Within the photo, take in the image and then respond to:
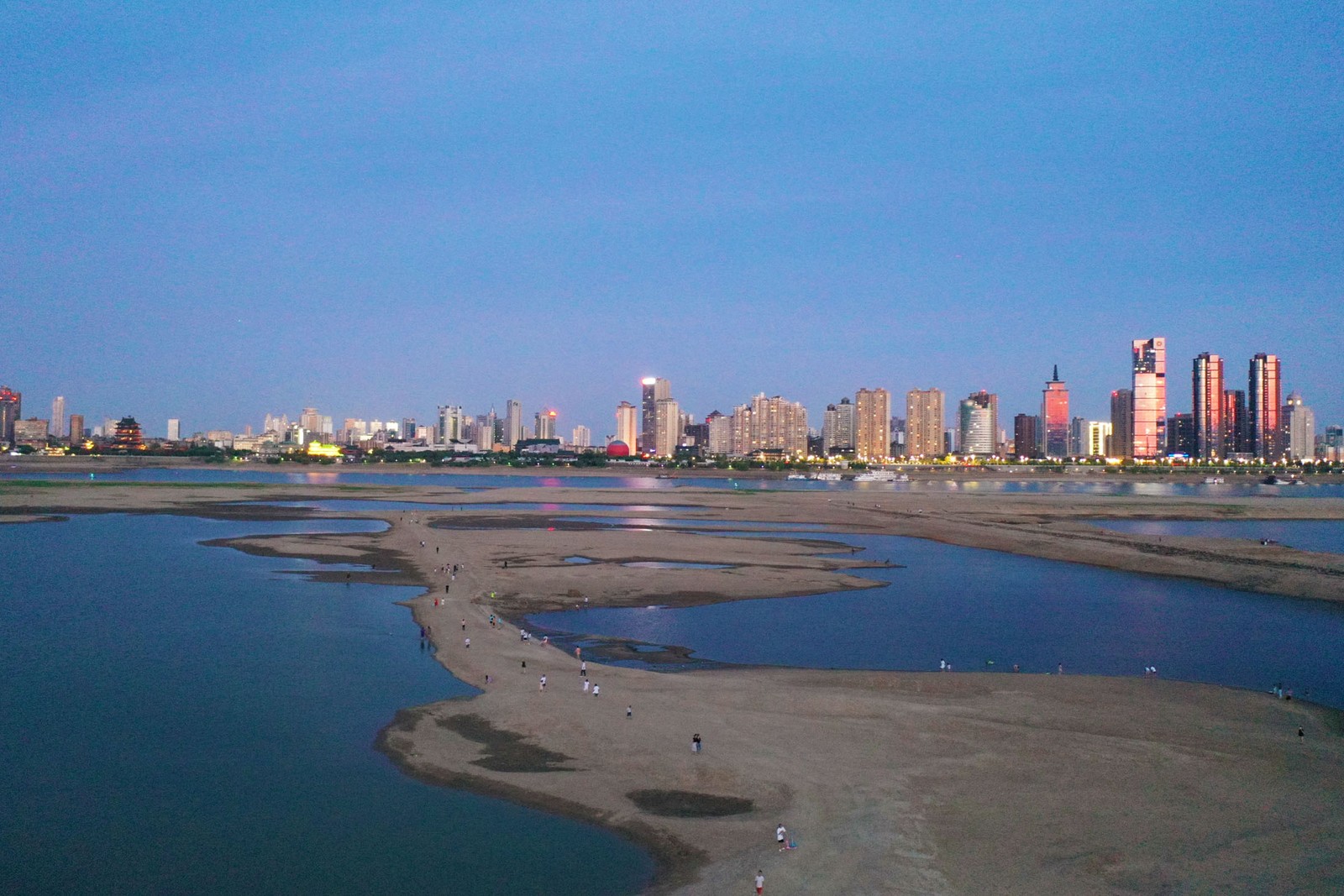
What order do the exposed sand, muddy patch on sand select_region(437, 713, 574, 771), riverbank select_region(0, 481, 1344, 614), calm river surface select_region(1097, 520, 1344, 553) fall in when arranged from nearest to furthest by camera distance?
the exposed sand → muddy patch on sand select_region(437, 713, 574, 771) → riverbank select_region(0, 481, 1344, 614) → calm river surface select_region(1097, 520, 1344, 553)

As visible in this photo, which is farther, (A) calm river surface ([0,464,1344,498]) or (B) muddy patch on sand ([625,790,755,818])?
(A) calm river surface ([0,464,1344,498])

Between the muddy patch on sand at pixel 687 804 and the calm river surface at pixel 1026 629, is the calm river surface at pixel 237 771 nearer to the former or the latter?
the muddy patch on sand at pixel 687 804

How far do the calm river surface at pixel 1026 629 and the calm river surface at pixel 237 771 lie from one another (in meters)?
10.4

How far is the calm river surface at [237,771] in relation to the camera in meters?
15.5

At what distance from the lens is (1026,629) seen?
1470 inches

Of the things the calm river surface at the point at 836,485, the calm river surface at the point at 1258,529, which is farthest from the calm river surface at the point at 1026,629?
the calm river surface at the point at 836,485

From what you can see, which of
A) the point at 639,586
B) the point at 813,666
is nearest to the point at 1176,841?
the point at 813,666

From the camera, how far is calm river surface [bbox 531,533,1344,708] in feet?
102

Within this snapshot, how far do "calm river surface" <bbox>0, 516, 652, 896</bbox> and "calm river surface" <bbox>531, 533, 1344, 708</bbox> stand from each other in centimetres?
1040

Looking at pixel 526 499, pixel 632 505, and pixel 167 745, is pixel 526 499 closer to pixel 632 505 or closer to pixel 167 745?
pixel 632 505

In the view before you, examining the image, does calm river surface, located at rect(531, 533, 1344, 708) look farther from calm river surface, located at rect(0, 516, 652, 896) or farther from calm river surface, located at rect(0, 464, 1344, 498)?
calm river surface, located at rect(0, 464, 1344, 498)

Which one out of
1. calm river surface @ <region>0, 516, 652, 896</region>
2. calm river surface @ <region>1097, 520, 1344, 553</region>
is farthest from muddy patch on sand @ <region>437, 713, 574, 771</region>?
calm river surface @ <region>1097, 520, 1344, 553</region>

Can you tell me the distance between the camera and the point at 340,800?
18375 mm

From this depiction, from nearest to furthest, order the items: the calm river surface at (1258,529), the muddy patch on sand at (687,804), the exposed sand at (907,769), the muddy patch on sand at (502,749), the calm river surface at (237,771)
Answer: the exposed sand at (907,769) < the calm river surface at (237,771) < the muddy patch on sand at (687,804) < the muddy patch on sand at (502,749) < the calm river surface at (1258,529)
